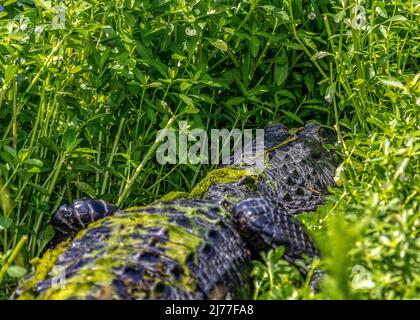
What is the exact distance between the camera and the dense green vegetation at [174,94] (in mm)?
3480

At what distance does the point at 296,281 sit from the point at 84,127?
4.90ft

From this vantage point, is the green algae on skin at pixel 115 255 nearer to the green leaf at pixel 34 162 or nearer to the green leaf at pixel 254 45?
the green leaf at pixel 34 162

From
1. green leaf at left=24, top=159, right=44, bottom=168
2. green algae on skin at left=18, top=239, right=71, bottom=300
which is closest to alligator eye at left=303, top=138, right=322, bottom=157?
green leaf at left=24, top=159, right=44, bottom=168

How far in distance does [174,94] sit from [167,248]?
4.77ft

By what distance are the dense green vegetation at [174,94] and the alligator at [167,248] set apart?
147 mm

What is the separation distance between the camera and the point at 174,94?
416 cm

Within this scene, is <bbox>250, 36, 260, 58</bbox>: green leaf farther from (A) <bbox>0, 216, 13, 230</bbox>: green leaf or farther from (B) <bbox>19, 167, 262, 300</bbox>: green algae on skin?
(A) <bbox>0, 216, 13, 230</bbox>: green leaf

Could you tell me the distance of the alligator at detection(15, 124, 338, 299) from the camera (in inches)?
105

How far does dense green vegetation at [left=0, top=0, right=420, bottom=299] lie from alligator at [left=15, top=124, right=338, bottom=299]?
0.15 metres

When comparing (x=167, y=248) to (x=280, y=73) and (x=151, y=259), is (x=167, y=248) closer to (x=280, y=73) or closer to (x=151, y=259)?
(x=151, y=259)

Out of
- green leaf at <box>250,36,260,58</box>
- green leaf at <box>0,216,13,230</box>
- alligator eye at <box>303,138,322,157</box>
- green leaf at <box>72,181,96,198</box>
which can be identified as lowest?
green leaf at <box>0,216,13,230</box>

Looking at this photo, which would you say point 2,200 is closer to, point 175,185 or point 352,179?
point 175,185

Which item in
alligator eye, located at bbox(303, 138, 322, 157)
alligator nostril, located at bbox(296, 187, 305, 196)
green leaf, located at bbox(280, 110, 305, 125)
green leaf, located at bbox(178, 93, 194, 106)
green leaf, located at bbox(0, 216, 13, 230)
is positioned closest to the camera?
green leaf, located at bbox(0, 216, 13, 230)

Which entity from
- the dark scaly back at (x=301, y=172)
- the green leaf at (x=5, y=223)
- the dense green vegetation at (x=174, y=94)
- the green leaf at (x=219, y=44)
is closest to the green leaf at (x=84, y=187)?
the dense green vegetation at (x=174, y=94)
